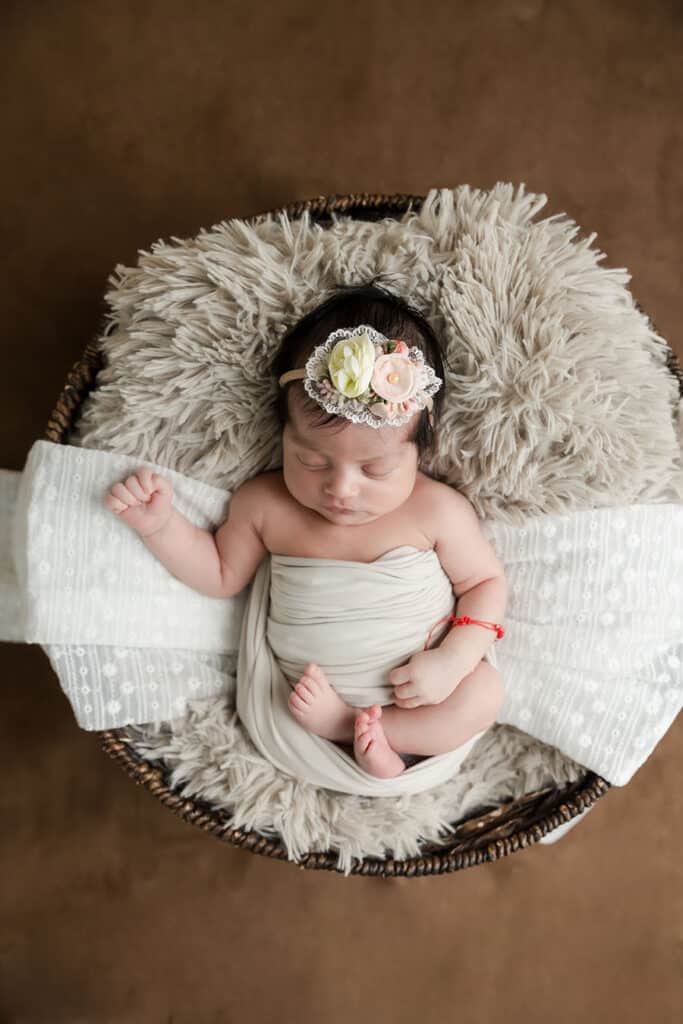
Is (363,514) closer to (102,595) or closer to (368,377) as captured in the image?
(368,377)

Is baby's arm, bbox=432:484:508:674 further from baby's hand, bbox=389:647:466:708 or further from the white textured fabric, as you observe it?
the white textured fabric

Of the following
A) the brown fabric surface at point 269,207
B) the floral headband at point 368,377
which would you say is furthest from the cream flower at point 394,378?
the brown fabric surface at point 269,207

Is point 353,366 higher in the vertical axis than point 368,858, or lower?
higher

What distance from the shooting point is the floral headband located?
44.3 inches

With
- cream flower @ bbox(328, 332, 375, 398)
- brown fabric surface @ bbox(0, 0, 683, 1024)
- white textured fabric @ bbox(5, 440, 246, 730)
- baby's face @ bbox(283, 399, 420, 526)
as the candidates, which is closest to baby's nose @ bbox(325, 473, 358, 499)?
baby's face @ bbox(283, 399, 420, 526)

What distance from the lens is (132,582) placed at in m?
1.38

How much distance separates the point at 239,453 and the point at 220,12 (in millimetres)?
1011

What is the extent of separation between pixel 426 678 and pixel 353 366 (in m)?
0.49

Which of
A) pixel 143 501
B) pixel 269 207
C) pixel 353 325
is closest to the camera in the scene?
pixel 353 325

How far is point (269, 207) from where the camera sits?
5.90 ft

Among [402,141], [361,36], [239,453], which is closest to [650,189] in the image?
[402,141]

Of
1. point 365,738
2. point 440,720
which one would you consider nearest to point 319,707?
point 365,738

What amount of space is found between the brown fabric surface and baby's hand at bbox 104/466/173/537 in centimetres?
51

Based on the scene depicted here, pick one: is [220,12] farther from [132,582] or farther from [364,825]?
[364,825]
